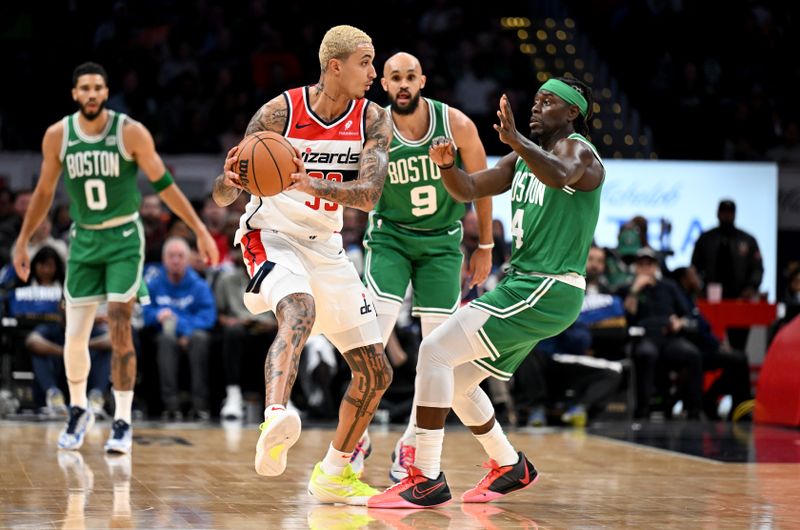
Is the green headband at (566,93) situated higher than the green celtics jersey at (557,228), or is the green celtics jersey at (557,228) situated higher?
the green headband at (566,93)

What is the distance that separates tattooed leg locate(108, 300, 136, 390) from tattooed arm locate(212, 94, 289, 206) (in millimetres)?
2544

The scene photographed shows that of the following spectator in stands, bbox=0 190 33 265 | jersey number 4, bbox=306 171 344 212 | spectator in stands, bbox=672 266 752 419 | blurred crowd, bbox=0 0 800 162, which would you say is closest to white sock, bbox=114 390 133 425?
jersey number 4, bbox=306 171 344 212

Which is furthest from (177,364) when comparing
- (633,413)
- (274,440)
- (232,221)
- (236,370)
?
(274,440)

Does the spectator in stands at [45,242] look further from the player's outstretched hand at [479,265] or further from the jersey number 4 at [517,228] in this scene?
the jersey number 4 at [517,228]

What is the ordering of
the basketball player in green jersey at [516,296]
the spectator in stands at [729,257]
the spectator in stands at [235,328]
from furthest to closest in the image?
1. the spectator in stands at [729,257]
2. the spectator in stands at [235,328]
3. the basketball player in green jersey at [516,296]

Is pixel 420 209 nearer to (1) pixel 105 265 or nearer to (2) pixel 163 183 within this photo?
(2) pixel 163 183

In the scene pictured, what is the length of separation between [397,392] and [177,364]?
6.51 feet

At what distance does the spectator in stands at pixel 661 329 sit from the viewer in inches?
472

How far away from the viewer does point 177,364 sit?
442 inches

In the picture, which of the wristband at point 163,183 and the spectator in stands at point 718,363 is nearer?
the wristband at point 163,183

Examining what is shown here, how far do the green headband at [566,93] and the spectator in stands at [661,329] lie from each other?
Result: 6.38m

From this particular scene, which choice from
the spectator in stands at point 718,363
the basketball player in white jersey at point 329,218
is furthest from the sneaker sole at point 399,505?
the spectator in stands at point 718,363

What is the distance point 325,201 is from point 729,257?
927 cm

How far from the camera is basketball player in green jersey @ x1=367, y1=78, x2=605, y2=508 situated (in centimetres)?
555
